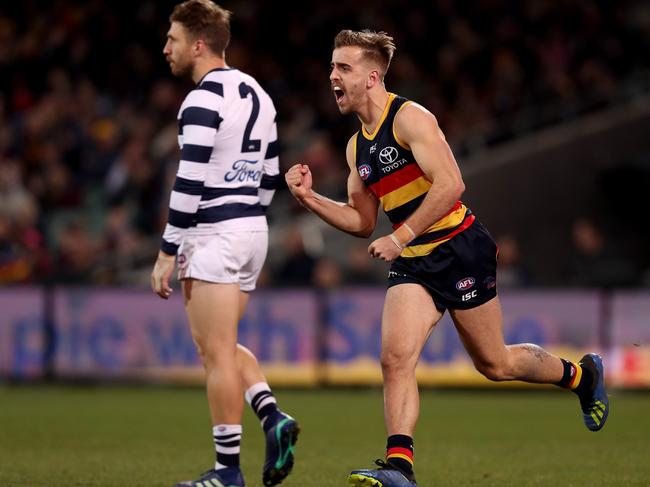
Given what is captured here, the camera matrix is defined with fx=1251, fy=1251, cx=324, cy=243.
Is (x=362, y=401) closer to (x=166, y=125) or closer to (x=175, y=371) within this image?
(x=175, y=371)

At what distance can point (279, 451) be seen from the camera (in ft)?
21.5

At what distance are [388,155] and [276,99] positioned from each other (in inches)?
530

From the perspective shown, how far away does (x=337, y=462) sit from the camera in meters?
8.54

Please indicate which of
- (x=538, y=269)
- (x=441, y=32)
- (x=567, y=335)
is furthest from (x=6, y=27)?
(x=567, y=335)

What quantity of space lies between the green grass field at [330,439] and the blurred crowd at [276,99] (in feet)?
6.91

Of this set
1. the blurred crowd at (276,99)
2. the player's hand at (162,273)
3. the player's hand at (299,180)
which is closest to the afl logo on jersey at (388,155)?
the player's hand at (299,180)

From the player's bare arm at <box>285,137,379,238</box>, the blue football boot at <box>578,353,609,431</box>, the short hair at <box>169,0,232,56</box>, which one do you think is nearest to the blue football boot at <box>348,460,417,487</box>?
the player's bare arm at <box>285,137,379,238</box>

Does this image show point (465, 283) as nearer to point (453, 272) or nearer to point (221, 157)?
point (453, 272)

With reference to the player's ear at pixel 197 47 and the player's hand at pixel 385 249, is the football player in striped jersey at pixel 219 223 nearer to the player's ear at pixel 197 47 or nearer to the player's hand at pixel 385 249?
the player's ear at pixel 197 47

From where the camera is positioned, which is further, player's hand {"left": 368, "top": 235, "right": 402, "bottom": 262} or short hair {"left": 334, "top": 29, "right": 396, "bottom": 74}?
short hair {"left": 334, "top": 29, "right": 396, "bottom": 74}

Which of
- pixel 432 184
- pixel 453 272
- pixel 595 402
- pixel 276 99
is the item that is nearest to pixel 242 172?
pixel 432 184

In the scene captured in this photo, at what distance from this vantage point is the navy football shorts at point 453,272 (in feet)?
22.4

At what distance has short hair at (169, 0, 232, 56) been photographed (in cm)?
675

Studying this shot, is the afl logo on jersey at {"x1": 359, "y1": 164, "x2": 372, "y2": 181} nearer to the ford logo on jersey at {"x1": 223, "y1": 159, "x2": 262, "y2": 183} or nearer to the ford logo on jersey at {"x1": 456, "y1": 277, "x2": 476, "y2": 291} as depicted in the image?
the ford logo on jersey at {"x1": 223, "y1": 159, "x2": 262, "y2": 183}
